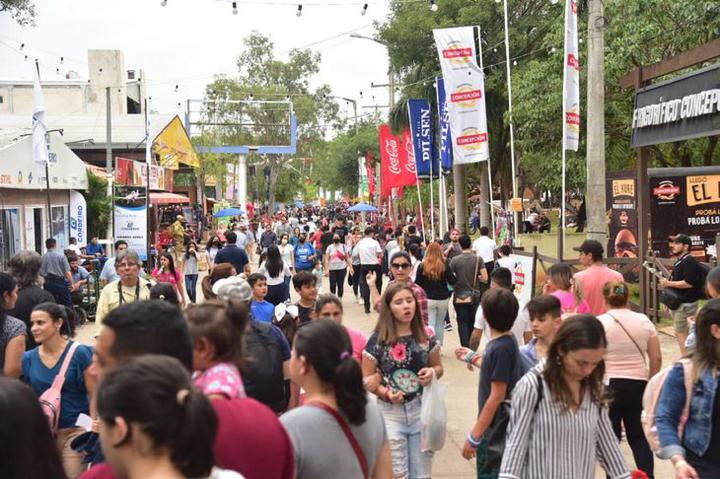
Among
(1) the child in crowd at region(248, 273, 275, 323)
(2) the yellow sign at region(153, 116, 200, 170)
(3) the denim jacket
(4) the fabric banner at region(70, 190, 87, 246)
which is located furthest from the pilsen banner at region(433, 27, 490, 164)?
(3) the denim jacket

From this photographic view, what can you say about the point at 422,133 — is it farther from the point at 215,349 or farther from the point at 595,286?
the point at 215,349

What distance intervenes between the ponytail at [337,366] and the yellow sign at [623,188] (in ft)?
45.2

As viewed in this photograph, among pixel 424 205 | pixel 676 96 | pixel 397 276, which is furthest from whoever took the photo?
pixel 424 205

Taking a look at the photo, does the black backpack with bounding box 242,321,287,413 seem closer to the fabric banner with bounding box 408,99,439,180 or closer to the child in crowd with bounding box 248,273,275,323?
the child in crowd with bounding box 248,273,275,323

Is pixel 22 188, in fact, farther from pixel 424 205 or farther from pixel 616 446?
pixel 424 205

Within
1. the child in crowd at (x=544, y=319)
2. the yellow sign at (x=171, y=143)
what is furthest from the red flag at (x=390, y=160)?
the child in crowd at (x=544, y=319)

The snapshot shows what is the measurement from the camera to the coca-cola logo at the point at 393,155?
32.9 metres

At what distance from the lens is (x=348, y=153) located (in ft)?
224

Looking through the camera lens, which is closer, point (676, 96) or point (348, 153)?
point (676, 96)

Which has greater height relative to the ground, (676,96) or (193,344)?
(676,96)

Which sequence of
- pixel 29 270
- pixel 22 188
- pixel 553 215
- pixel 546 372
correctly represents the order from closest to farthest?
1. pixel 546 372
2. pixel 29 270
3. pixel 22 188
4. pixel 553 215

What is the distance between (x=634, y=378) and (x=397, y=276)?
3300 millimetres

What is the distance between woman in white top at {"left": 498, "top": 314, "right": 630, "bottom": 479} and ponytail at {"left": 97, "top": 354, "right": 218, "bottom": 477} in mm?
2099

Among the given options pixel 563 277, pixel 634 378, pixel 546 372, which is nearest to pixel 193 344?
pixel 546 372
